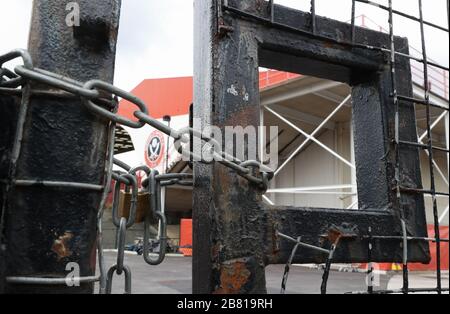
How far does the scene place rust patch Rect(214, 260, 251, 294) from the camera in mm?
1782

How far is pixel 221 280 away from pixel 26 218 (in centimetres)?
92

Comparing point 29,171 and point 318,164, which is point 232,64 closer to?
point 29,171

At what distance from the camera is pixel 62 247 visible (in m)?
1.13

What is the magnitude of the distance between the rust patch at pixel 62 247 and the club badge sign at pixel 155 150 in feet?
62.2

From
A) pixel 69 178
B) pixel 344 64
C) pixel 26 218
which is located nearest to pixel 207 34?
pixel 344 64

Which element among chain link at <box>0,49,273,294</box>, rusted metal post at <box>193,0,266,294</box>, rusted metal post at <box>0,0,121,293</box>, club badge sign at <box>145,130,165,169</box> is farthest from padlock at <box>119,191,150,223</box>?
club badge sign at <box>145,130,165,169</box>

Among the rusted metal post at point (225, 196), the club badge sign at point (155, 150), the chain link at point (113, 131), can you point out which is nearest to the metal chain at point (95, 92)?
the chain link at point (113, 131)

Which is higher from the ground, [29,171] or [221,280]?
[29,171]

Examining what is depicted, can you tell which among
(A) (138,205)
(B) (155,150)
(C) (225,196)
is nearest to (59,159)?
(A) (138,205)

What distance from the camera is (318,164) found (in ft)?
53.4

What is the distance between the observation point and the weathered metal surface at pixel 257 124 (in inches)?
72.8

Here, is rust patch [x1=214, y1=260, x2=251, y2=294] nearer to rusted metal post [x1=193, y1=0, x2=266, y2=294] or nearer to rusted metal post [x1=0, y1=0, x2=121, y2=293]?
rusted metal post [x1=193, y1=0, x2=266, y2=294]

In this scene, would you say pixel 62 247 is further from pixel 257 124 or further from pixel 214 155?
pixel 257 124

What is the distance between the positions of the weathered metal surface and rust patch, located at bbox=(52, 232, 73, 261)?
2.53 ft
